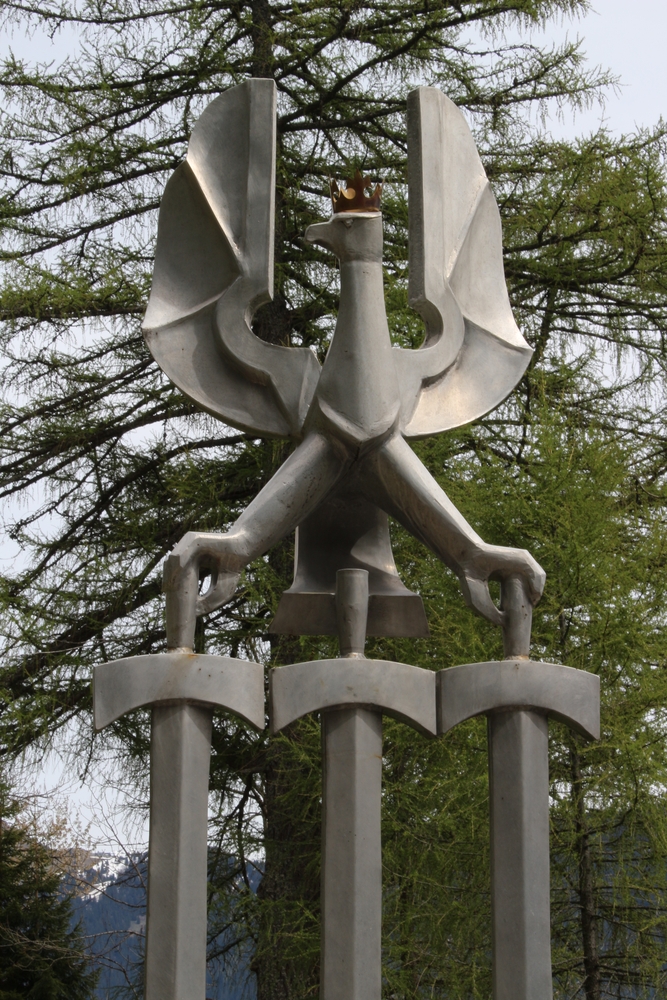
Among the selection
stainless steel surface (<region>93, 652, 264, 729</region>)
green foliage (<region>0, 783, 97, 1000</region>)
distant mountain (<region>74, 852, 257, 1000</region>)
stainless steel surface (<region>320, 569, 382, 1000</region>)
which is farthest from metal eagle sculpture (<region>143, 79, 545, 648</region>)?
green foliage (<region>0, 783, 97, 1000</region>)

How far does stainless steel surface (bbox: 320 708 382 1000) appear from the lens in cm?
346

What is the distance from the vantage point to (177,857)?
347 cm

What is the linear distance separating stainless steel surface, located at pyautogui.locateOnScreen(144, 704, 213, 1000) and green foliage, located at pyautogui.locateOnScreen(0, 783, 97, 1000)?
4204mm

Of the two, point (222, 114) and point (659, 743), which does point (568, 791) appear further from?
point (222, 114)

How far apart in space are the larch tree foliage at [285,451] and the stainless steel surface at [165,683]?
10.4 ft

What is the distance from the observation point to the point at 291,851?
763 centimetres

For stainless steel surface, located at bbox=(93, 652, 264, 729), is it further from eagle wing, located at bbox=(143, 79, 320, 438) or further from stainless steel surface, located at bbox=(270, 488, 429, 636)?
eagle wing, located at bbox=(143, 79, 320, 438)

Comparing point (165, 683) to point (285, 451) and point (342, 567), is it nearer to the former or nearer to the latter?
point (342, 567)

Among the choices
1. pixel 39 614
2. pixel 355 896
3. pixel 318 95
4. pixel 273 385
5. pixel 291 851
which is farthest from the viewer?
pixel 318 95

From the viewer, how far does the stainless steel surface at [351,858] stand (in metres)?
3.46

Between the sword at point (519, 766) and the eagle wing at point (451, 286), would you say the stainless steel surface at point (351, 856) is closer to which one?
the sword at point (519, 766)

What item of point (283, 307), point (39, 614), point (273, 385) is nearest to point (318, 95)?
point (283, 307)

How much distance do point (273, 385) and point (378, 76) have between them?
17.4ft

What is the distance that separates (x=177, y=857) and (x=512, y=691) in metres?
0.95
